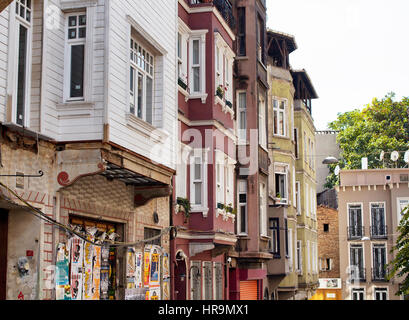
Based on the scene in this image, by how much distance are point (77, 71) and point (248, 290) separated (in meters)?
17.9

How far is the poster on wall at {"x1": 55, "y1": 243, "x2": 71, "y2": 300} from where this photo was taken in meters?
13.5

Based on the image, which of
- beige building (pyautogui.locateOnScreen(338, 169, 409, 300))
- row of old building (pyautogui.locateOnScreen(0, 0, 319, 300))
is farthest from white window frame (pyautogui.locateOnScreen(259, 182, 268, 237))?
beige building (pyautogui.locateOnScreen(338, 169, 409, 300))

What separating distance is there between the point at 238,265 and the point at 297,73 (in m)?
21.4

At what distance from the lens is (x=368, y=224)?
5484 cm

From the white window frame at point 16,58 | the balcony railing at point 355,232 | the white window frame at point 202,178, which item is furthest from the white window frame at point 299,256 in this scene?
the white window frame at point 16,58

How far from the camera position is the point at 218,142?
910 inches

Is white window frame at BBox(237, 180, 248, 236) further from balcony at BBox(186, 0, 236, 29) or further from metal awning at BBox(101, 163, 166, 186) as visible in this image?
metal awning at BBox(101, 163, 166, 186)

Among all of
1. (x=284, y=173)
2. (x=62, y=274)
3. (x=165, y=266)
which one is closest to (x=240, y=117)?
(x=284, y=173)

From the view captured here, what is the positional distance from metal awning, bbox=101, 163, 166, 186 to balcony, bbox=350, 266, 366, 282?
3947 centimetres

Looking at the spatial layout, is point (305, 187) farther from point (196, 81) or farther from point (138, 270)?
point (138, 270)

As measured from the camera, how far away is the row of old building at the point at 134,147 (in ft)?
42.3

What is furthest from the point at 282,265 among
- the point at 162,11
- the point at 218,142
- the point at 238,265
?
the point at 162,11
